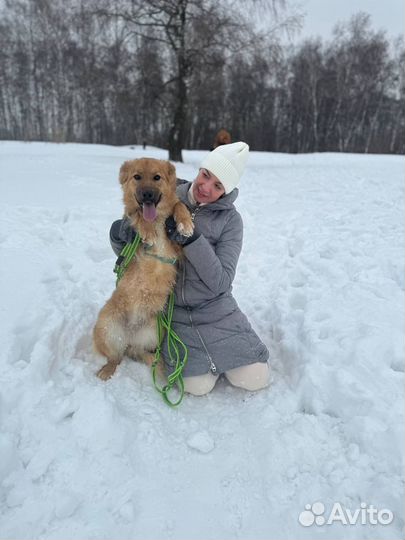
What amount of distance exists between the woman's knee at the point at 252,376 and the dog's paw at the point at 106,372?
2.60 ft

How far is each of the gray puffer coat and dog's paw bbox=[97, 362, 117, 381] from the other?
0.36 meters

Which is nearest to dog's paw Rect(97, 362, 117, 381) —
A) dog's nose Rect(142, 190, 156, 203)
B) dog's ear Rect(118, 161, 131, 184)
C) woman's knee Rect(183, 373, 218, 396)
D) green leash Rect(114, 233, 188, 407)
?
green leash Rect(114, 233, 188, 407)

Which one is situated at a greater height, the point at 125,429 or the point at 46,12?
the point at 46,12

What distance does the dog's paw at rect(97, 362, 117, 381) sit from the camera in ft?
8.00

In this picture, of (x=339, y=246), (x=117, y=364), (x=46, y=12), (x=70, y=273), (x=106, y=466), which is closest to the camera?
(x=106, y=466)

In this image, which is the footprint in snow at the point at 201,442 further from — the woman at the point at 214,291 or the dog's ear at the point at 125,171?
the dog's ear at the point at 125,171

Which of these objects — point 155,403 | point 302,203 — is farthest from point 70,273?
point 302,203

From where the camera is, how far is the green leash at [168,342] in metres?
2.37

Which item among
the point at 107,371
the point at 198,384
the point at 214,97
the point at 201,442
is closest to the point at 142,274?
the point at 107,371

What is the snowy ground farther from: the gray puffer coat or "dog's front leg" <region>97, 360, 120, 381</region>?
the gray puffer coat

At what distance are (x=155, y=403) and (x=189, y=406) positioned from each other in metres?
0.21

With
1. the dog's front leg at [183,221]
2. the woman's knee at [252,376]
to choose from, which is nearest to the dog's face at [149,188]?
the dog's front leg at [183,221]

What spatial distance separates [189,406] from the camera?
2344 mm

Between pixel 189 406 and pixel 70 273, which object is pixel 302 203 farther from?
pixel 189 406
